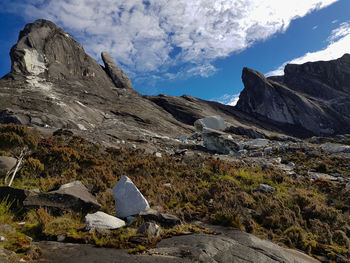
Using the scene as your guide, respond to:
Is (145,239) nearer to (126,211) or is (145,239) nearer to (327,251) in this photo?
(126,211)

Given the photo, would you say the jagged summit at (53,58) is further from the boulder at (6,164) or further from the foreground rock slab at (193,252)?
the foreground rock slab at (193,252)

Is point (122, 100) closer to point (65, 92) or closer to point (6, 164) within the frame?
point (65, 92)

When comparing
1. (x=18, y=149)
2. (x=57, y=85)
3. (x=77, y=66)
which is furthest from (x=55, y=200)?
(x=77, y=66)

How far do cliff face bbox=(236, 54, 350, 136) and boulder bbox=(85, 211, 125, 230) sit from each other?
312 ft

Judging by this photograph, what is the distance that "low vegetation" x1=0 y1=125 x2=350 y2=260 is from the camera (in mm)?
5648

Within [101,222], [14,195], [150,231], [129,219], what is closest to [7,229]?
[14,195]

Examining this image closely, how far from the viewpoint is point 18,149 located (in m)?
9.73

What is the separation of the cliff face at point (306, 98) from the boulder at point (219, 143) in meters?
69.4

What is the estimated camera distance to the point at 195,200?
885 centimetres

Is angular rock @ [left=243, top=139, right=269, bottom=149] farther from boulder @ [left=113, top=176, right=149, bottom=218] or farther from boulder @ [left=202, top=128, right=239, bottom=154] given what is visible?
boulder @ [left=113, top=176, right=149, bottom=218]

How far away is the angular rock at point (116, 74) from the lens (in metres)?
81.5

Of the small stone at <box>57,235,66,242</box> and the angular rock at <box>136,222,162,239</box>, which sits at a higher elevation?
the angular rock at <box>136,222,162,239</box>

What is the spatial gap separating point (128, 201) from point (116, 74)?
279ft

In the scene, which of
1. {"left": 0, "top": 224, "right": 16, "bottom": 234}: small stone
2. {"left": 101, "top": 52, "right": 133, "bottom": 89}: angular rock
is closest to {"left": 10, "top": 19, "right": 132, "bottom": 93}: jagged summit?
{"left": 101, "top": 52, "right": 133, "bottom": 89}: angular rock
